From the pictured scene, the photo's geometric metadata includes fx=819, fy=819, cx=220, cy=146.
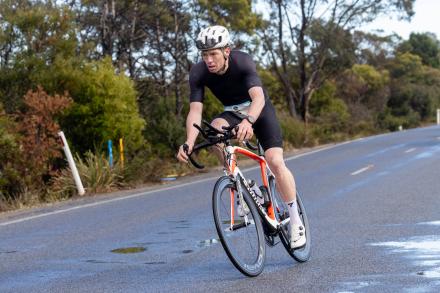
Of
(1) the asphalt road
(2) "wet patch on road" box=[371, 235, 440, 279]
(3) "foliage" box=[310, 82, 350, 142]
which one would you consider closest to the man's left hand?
(1) the asphalt road

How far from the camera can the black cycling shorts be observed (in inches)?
256

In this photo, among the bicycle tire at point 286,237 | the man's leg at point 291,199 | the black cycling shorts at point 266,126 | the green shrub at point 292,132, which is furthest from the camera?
the green shrub at point 292,132

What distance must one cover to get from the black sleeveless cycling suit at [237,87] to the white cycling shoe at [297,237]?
2.50 ft

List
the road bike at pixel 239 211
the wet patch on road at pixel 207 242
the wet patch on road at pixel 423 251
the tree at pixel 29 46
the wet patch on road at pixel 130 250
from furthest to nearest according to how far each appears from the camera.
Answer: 1. the tree at pixel 29 46
2. the wet patch on road at pixel 207 242
3. the wet patch on road at pixel 130 250
4. the wet patch on road at pixel 423 251
5. the road bike at pixel 239 211

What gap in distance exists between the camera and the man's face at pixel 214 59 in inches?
243

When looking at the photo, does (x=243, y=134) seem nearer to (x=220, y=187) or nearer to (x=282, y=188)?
(x=220, y=187)

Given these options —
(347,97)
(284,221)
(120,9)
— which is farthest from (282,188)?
(347,97)

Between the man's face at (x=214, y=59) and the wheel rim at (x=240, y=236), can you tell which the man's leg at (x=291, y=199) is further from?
the man's face at (x=214, y=59)

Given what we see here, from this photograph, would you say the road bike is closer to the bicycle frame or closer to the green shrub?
the bicycle frame

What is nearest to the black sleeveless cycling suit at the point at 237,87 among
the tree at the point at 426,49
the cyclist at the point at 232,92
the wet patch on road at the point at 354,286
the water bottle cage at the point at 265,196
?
the cyclist at the point at 232,92

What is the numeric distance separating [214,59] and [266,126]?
72cm

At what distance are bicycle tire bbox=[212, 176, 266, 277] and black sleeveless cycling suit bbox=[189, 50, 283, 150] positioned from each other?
1.76 ft

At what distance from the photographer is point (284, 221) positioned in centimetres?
685

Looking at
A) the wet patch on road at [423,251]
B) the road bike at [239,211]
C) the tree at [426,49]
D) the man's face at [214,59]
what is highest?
the tree at [426,49]
